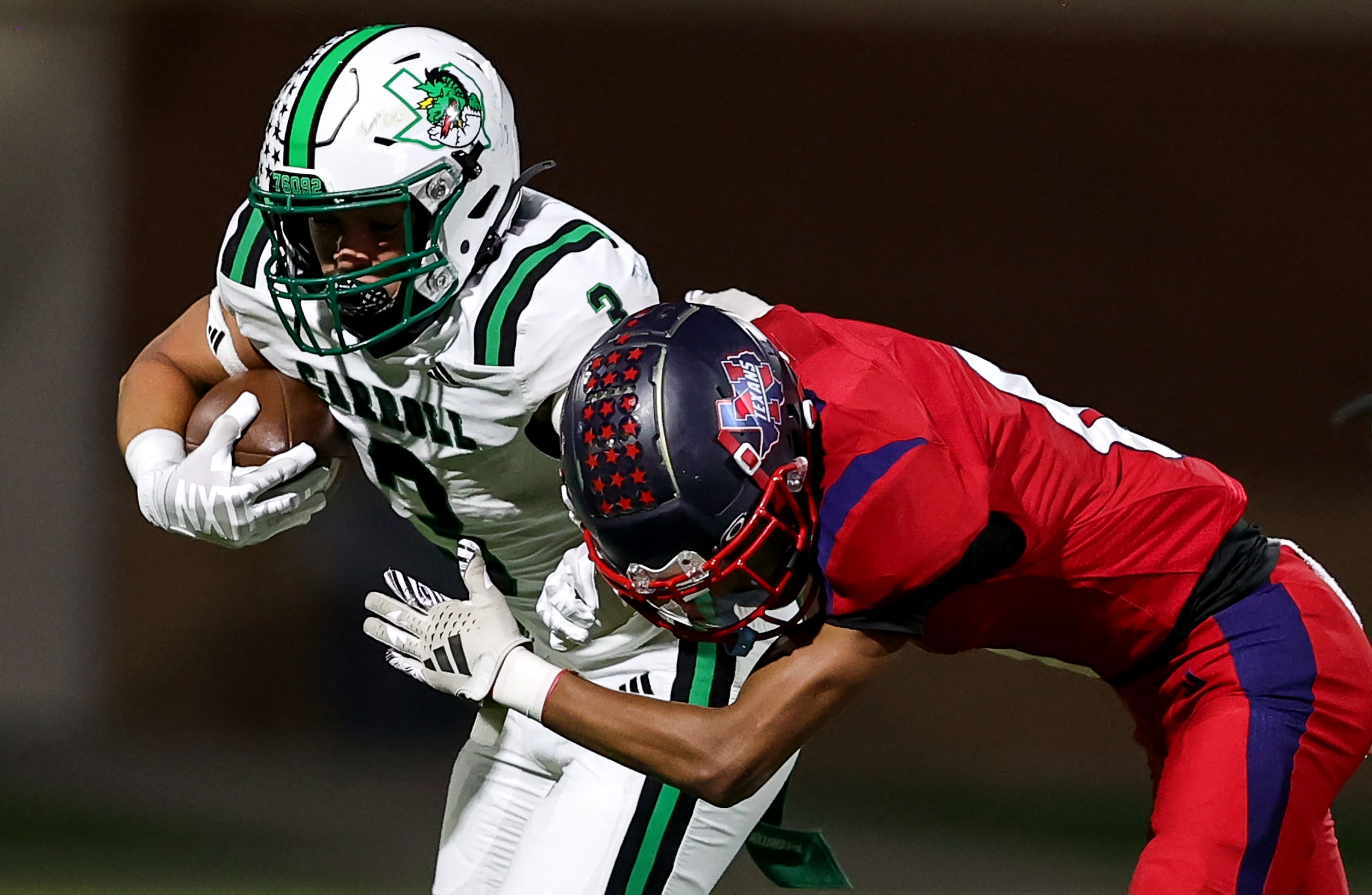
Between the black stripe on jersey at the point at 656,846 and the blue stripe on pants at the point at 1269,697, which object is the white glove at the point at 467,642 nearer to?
the black stripe on jersey at the point at 656,846

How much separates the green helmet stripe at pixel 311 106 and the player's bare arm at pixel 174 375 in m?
0.36

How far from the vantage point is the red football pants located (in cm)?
143

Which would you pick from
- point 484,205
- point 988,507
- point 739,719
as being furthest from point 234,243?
point 988,507

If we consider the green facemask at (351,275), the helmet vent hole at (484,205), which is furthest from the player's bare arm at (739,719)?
the helmet vent hole at (484,205)

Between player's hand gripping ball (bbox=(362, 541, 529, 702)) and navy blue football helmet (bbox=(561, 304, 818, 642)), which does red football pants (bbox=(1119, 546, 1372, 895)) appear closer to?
navy blue football helmet (bbox=(561, 304, 818, 642))

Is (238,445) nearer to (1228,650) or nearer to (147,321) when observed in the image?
(1228,650)

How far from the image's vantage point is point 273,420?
1.90 metres

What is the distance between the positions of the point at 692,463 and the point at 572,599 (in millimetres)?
493

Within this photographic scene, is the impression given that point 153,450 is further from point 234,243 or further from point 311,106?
point 311,106

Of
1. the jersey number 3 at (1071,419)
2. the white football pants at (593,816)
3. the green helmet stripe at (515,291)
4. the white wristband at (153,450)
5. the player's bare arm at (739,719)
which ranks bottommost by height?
the white football pants at (593,816)

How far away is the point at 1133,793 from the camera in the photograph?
11.3 feet

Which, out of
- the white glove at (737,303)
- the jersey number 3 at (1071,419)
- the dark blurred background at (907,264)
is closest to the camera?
the jersey number 3 at (1071,419)

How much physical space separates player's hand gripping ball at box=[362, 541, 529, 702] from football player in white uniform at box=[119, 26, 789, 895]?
129mm

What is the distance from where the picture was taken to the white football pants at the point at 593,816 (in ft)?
5.91
